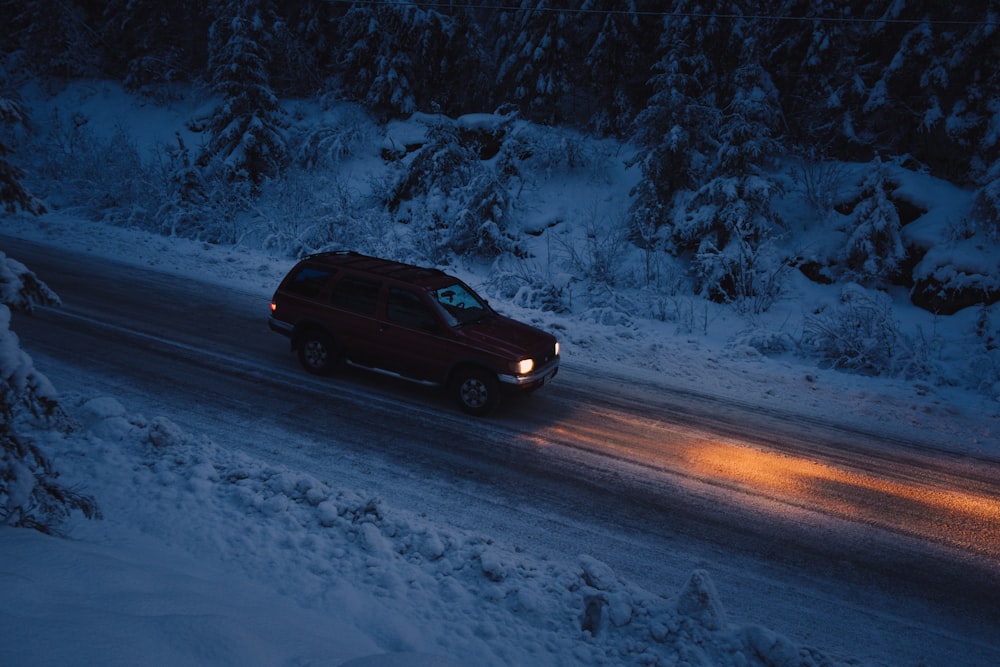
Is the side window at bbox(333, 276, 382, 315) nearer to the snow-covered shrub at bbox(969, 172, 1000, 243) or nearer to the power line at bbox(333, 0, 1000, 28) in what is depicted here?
the snow-covered shrub at bbox(969, 172, 1000, 243)

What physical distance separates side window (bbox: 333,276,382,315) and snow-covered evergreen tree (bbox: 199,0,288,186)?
15.6 meters

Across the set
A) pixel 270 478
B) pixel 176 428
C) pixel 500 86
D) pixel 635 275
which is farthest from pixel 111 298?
pixel 500 86

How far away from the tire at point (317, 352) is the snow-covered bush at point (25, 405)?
4.98 metres

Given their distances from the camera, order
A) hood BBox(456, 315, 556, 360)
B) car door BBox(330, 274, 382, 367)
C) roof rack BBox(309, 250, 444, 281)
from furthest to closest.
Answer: roof rack BBox(309, 250, 444, 281)
car door BBox(330, 274, 382, 367)
hood BBox(456, 315, 556, 360)

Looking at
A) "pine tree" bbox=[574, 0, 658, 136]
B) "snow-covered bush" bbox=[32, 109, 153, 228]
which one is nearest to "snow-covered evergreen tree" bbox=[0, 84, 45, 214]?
"snow-covered bush" bbox=[32, 109, 153, 228]

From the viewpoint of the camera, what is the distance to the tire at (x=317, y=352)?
9086 millimetres

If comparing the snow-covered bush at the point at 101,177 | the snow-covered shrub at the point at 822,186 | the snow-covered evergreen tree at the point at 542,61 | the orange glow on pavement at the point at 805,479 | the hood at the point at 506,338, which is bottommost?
the orange glow on pavement at the point at 805,479

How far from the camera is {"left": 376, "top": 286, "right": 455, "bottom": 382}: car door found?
829cm

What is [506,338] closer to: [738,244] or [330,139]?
[738,244]

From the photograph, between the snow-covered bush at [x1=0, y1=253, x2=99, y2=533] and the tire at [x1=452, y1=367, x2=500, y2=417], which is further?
the tire at [x1=452, y1=367, x2=500, y2=417]

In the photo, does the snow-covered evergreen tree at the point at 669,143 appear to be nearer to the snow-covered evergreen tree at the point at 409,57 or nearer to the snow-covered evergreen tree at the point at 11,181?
the snow-covered evergreen tree at the point at 409,57

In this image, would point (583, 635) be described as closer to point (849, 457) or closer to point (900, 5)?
point (849, 457)

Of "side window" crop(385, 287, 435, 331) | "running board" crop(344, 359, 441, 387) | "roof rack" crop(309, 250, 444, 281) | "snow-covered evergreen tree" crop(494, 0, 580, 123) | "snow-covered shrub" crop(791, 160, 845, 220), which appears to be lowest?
"running board" crop(344, 359, 441, 387)

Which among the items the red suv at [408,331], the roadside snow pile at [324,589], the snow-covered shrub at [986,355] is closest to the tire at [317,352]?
the red suv at [408,331]
